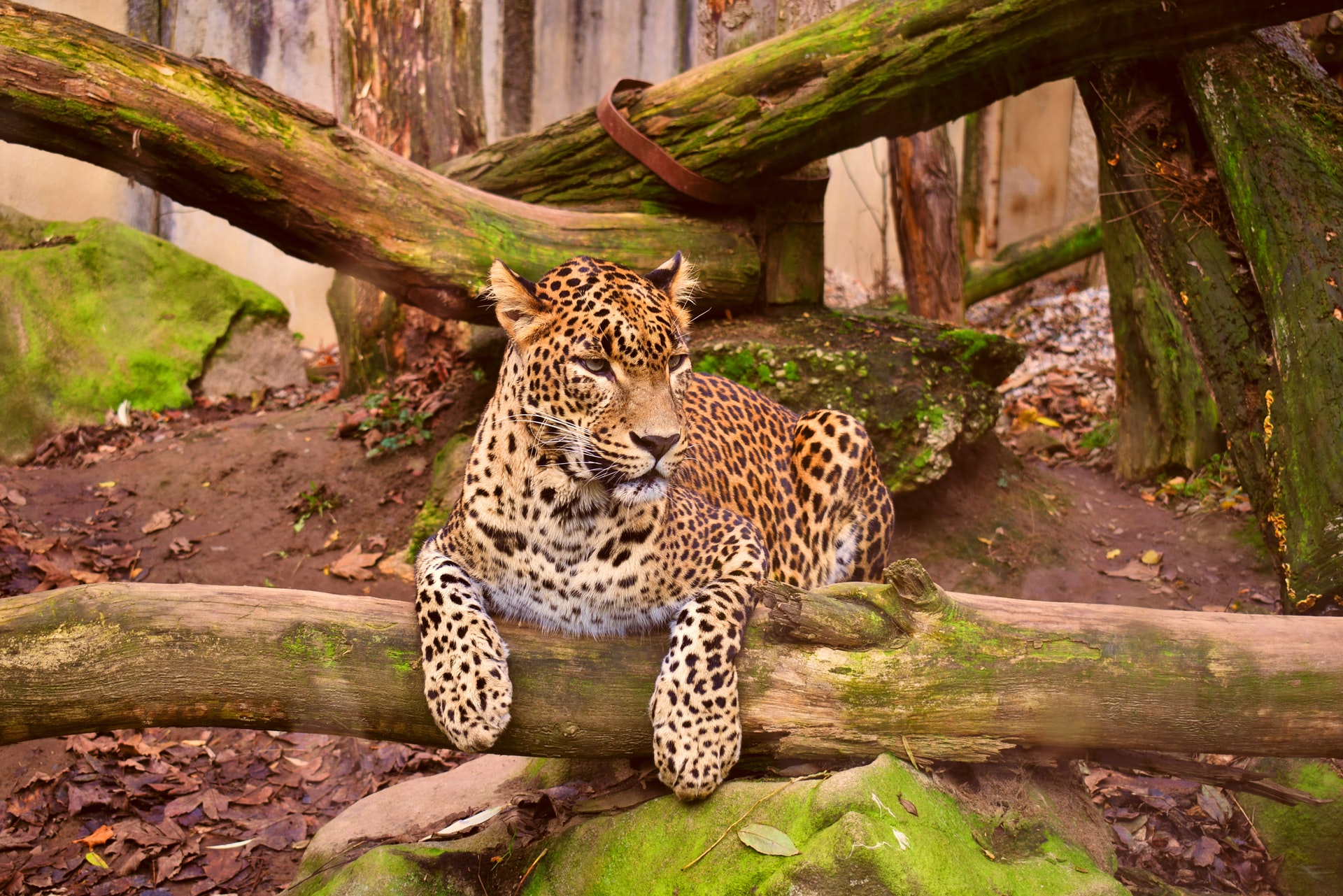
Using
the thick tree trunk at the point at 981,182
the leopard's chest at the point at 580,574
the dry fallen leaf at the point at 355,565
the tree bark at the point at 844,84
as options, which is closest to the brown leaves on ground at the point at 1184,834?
the leopard's chest at the point at 580,574

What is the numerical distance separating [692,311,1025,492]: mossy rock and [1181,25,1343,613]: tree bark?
246cm

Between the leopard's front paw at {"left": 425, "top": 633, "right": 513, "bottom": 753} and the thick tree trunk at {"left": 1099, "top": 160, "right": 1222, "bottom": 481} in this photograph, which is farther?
the thick tree trunk at {"left": 1099, "top": 160, "right": 1222, "bottom": 481}

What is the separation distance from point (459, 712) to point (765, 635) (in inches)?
46.6

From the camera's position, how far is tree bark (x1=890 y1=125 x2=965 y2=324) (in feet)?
39.9

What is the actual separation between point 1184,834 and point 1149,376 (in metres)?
4.79

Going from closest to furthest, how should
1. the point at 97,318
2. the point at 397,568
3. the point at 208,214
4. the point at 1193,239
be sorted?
the point at 1193,239, the point at 397,568, the point at 97,318, the point at 208,214

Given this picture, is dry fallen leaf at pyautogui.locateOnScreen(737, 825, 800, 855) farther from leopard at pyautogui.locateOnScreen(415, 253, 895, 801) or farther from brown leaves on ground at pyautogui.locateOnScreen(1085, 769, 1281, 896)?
brown leaves on ground at pyautogui.locateOnScreen(1085, 769, 1281, 896)

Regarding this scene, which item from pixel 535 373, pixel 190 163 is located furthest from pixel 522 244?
pixel 535 373

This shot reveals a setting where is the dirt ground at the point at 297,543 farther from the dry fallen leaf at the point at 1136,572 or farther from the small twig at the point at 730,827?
the small twig at the point at 730,827

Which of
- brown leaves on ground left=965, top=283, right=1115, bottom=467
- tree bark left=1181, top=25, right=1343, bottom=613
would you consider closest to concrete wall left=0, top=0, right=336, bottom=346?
brown leaves on ground left=965, top=283, right=1115, bottom=467

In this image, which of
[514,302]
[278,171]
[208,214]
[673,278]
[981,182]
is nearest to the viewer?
[514,302]

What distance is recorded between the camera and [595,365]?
411 centimetres

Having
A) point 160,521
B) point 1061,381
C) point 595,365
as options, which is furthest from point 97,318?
point 1061,381

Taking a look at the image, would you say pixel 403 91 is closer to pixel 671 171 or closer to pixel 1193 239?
pixel 671 171
